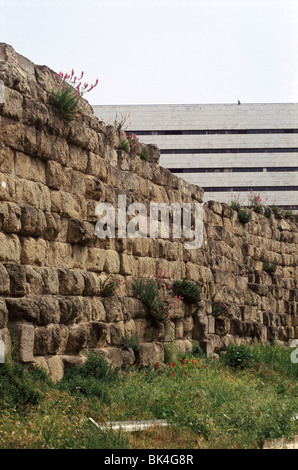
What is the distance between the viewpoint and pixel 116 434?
22.0ft

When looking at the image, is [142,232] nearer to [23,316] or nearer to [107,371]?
[107,371]

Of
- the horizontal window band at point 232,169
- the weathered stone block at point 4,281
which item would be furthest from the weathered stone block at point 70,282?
the horizontal window band at point 232,169

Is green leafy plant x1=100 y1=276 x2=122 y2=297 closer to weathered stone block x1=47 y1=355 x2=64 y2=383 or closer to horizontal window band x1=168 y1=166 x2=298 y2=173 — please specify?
weathered stone block x1=47 y1=355 x2=64 y2=383

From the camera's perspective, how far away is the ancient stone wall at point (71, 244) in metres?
8.52

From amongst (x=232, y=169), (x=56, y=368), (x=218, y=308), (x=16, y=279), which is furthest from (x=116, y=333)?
(x=232, y=169)

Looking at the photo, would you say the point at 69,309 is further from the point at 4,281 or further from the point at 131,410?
the point at 131,410

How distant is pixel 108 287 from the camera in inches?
414

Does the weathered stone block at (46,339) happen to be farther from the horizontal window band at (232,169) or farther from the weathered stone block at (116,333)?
the horizontal window band at (232,169)

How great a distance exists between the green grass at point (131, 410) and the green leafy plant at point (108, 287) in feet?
4.03

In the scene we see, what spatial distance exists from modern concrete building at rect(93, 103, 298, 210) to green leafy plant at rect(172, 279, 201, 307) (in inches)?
1495

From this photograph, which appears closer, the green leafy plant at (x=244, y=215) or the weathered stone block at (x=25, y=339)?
the weathered stone block at (x=25, y=339)

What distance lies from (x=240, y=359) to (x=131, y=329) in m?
3.73

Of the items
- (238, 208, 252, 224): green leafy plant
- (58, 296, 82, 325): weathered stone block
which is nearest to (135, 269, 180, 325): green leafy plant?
(58, 296, 82, 325): weathered stone block

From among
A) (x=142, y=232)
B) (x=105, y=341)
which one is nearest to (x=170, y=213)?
(x=142, y=232)
